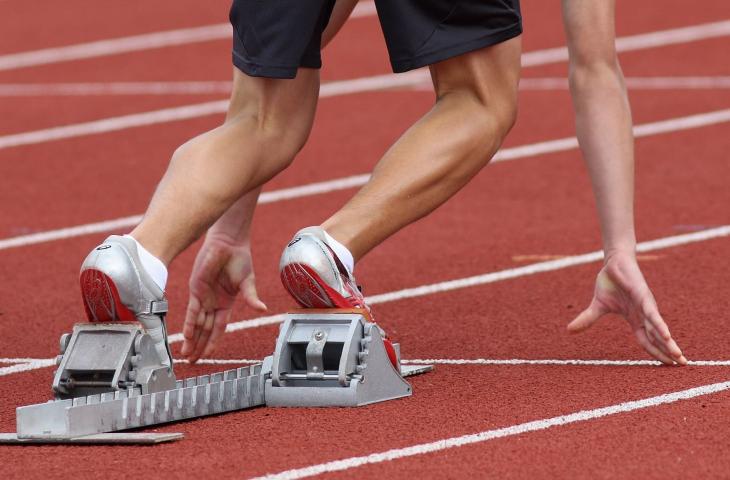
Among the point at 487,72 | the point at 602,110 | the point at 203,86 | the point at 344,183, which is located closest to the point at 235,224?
the point at 487,72

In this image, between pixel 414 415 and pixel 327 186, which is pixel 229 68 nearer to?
pixel 327 186

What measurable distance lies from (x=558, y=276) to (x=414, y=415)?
2137 mm

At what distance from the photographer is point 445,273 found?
6.47 metres

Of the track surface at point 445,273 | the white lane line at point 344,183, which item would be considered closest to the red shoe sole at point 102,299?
the track surface at point 445,273

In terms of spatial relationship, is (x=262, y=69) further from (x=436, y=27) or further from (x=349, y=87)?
(x=349, y=87)

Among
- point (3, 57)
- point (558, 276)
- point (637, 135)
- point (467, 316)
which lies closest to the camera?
point (467, 316)

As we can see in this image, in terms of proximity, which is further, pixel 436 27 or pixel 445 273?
pixel 445 273

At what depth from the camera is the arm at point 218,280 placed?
505cm

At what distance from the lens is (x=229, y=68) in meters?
12.5

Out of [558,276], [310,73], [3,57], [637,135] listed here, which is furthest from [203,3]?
[310,73]

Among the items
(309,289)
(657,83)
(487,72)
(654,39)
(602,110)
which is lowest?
(654,39)

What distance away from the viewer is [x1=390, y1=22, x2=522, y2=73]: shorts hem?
14.9 feet

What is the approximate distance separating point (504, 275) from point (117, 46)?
8.11 metres

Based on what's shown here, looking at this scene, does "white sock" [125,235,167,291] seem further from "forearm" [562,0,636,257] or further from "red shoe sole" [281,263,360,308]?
"forearm" [562,0,636,257]
